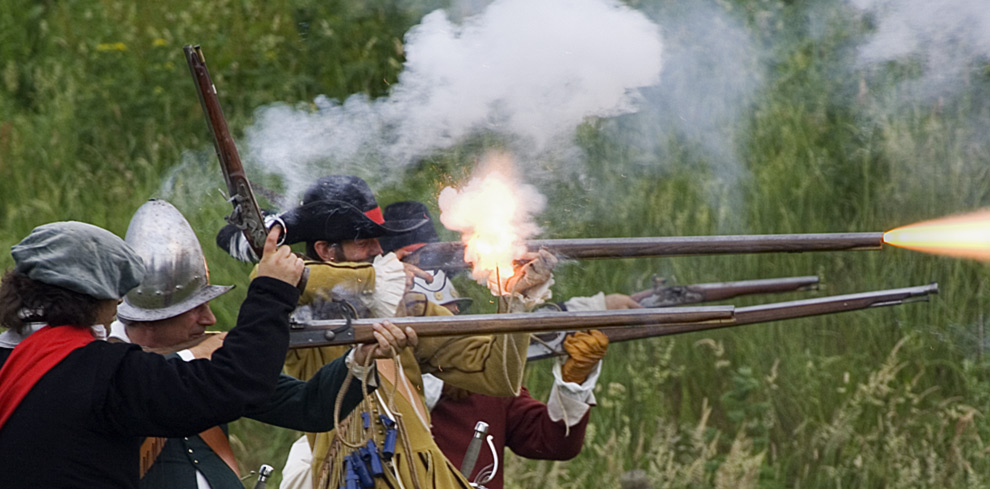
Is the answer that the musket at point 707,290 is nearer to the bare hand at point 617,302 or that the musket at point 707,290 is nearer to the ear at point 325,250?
the bare hand at point 617,302

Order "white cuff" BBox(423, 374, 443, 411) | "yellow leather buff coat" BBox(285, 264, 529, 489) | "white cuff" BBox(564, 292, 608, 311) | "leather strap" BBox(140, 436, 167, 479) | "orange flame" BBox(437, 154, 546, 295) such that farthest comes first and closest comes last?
"white cuff" BBox(564, 292, 608, 311), "white cuff" BBox(423, 374, 443, 411), "orange flame" BBox(437, 154, 546, 295), "yellow leather buff coat" BBox(285, 264, 529, 489), "leather strap" BBox(140, 436, 167, 479)

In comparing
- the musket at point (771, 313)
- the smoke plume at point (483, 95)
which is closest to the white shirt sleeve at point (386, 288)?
the smoke plume at point (483, 95)

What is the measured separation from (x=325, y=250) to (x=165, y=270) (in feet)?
2.20

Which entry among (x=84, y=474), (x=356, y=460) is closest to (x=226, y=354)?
(x=84, y=474)

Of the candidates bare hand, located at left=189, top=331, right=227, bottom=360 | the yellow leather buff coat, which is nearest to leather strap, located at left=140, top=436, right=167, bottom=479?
bare hand, located at left=189, top=331, right=227, bottom=360

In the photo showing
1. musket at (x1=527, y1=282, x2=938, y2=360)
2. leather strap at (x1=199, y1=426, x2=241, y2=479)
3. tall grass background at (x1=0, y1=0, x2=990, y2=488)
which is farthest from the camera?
tall grass background at (x1=0, y1=0, x2=990, y2=488)

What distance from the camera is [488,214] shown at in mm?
4066

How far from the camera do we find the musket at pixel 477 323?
10.7 feet

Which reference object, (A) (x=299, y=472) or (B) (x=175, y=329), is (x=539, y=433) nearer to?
(A) (x=299, y=472)

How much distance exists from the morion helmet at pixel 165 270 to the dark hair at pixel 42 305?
54 centimetres

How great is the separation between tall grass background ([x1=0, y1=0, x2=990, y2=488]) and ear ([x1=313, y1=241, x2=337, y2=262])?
4.96ft

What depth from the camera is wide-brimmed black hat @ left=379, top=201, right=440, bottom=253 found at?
4281 millimetres

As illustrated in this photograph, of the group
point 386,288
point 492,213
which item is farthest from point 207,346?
point 492,213

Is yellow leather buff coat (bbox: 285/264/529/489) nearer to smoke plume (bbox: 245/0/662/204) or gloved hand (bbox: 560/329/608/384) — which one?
smoke plume (bbox: 245/0/662/204)
